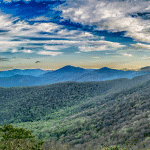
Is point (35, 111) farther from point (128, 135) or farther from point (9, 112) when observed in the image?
point (128, 135)

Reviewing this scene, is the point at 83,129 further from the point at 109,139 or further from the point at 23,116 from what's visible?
the point at 23,116

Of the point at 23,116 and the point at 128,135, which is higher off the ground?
the point at 128,135

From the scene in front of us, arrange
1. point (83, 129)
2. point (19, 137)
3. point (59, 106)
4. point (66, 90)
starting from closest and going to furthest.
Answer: point (19, 137)
point (83, 129)
point (59, 106)
point (66, 90)

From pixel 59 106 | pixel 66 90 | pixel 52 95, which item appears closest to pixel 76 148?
pixel 59 106

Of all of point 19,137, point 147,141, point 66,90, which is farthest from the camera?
point 66,90

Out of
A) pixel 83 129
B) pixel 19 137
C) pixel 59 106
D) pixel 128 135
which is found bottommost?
pixel 59 106

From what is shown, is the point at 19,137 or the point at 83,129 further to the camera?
the point at 83,129
